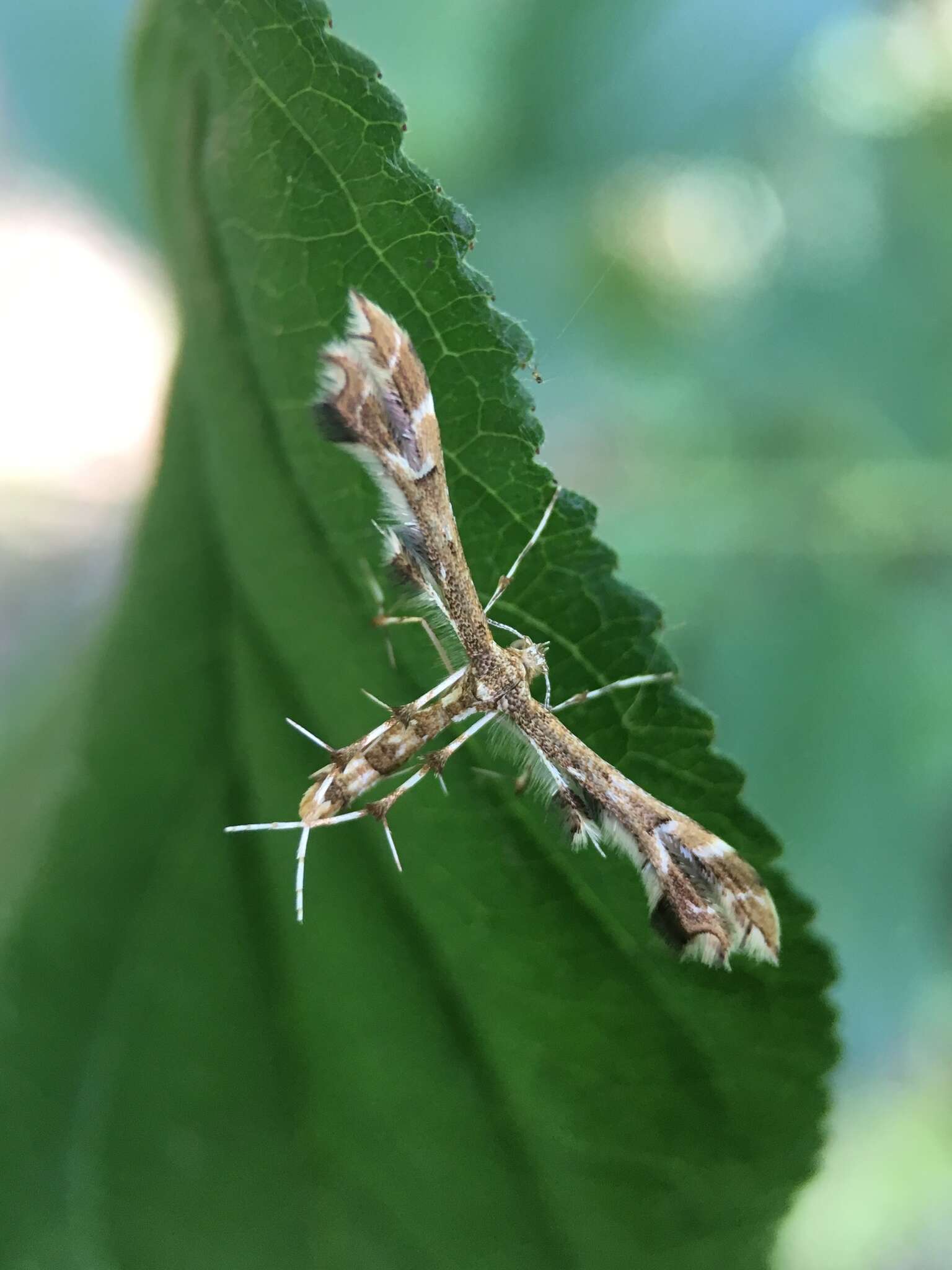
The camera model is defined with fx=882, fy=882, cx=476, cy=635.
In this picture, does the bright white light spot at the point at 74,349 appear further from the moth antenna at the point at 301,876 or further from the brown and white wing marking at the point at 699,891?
the brown and white wing marking at the point at 699,891

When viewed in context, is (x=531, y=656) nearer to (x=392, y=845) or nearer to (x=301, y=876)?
(x=392, y=845)

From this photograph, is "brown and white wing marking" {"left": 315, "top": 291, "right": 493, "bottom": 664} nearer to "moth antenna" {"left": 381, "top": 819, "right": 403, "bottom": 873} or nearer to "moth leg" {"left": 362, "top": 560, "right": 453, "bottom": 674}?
"moth leg" {"left": 362, "top": 560, "right": 453, "bottom": 674}

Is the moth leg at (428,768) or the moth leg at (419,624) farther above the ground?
the moth leg at (419,624)

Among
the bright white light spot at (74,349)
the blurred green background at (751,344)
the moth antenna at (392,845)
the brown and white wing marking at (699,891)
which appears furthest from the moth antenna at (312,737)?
the blurred green background at (751,344)

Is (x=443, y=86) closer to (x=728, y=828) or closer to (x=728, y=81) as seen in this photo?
(x=728, y=81)

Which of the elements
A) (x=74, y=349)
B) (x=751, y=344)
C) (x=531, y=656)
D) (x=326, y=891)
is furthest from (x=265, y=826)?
(x=751, y=344)

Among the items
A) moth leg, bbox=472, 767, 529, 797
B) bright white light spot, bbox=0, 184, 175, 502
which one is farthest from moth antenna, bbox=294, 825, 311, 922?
bright white light spot, bbox=0, 184, 175, 502
